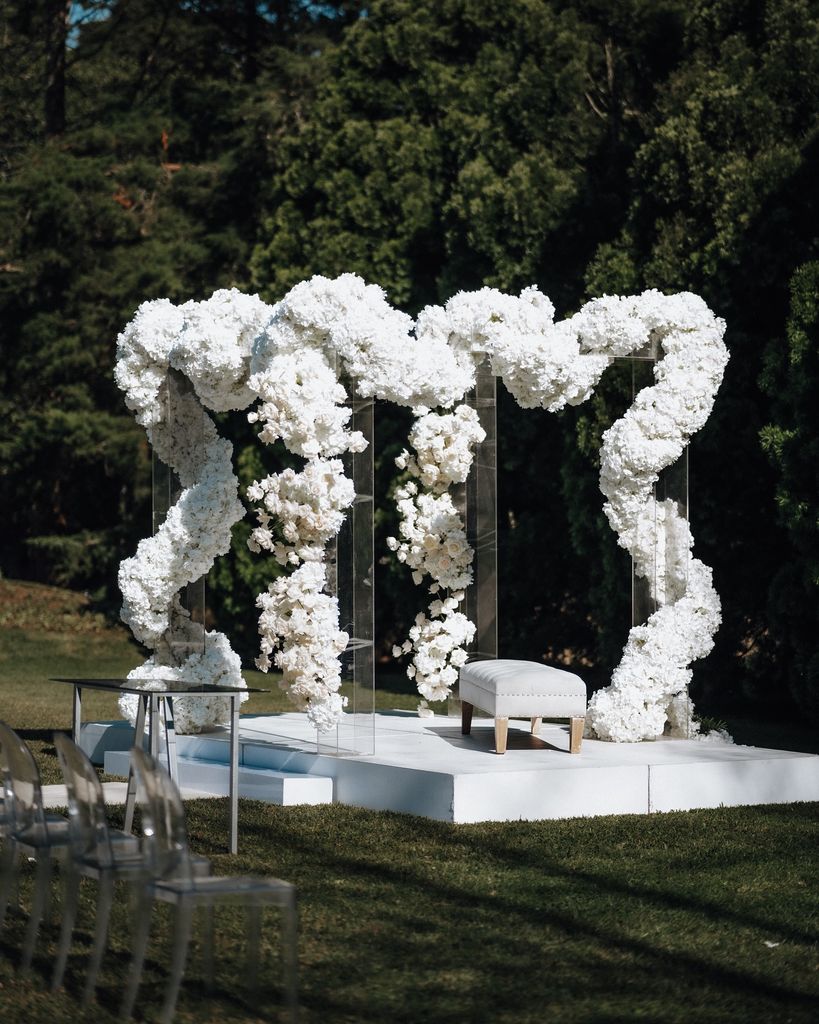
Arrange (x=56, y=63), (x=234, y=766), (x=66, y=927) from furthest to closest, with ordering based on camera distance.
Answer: (x=56, y=63), (x=234, y=766), (x=66, y=927)

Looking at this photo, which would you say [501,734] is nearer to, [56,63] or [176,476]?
[176,476]

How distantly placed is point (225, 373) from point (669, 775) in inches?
153

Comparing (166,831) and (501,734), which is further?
(501,734)

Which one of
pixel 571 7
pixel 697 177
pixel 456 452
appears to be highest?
pixel 571 7

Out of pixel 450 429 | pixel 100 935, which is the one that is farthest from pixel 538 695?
pixel 100 935

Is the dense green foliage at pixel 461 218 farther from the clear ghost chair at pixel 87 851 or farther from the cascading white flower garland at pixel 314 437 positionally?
the clear ghost chair at pixel 87 851

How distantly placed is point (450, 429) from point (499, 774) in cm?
289

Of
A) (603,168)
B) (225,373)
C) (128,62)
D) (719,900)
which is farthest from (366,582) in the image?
(128,62)

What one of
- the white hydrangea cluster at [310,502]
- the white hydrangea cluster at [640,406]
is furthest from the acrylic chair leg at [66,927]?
the white hydrangea cluster at [640,406]

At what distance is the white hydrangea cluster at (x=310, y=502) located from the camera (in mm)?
9445

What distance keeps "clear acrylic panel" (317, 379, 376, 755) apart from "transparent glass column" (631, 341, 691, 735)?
7.32 feet

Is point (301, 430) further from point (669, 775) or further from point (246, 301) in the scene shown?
point (669, 775)

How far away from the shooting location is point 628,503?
35.8 ft

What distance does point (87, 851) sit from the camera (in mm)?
5582
